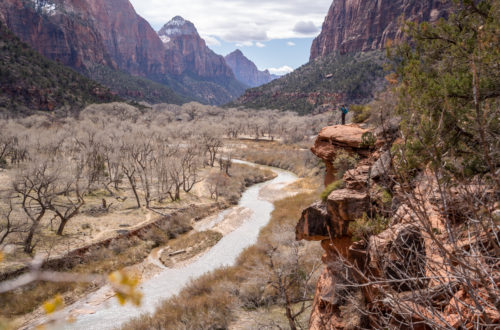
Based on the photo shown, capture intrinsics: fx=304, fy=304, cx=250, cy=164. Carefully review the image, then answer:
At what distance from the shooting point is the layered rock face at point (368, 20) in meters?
92.8

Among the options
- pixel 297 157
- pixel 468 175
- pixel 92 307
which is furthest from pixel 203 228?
pixel 297 157

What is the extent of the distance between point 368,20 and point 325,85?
40.0 m

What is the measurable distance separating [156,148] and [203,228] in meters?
17.4

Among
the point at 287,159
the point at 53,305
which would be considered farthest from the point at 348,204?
the point at 287,159

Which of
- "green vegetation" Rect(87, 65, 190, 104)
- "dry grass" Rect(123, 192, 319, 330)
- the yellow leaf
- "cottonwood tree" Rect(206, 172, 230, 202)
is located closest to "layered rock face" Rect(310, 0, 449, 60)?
"cottonwood tree" Rect(206, 172, 230, 202)

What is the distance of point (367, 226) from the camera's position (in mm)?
8789

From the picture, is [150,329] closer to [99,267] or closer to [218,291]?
[218,291]

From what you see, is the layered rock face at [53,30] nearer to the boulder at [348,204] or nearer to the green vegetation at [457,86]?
the boulder at [348,204]

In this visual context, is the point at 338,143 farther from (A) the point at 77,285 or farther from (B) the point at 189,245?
(A) the point at 77,285

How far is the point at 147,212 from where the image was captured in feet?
90.4

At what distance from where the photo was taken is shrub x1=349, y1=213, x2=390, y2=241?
8442 millimetres

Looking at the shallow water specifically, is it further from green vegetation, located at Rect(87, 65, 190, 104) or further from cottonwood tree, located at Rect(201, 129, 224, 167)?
green vegetation, located at Rect(87, 65, 190, 104)

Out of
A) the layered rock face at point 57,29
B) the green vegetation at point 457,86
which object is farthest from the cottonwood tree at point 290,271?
the layered rock face at point 57,29

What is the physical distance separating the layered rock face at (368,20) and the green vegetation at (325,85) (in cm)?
746
